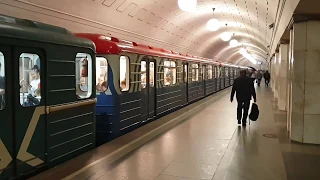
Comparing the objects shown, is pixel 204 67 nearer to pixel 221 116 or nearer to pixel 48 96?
pixel 221 116

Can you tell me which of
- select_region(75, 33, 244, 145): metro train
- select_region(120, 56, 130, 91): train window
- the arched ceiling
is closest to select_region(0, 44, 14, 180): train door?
select_region(75, 33, 244, 145): metro train

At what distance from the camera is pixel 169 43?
2002 cm

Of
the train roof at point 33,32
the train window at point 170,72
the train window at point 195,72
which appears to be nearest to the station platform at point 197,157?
the train roof at point 33,32

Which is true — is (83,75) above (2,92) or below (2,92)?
above

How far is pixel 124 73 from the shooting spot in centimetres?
867

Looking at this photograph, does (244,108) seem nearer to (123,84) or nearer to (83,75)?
(123,84)

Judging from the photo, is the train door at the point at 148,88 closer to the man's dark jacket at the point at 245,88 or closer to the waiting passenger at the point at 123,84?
the waiting passenger at the point at 123,84

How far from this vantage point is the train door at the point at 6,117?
4.55 metres

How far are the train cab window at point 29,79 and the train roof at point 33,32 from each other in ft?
0.97

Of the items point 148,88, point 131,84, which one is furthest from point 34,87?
point 148,88

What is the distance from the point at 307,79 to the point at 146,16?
8.25 meters

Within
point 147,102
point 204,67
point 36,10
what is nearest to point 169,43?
point 204,67

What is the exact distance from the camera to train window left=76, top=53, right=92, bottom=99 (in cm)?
665

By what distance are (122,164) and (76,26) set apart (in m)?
6.32
